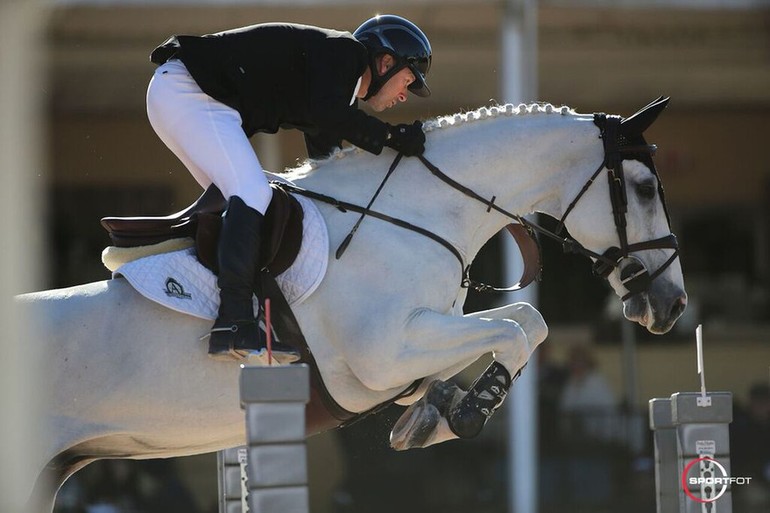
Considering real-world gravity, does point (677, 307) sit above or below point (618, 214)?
below

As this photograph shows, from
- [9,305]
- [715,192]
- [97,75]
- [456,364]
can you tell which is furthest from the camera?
[715,192]

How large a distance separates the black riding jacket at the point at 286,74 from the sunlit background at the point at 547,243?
439cm

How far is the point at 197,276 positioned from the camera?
13.4ft

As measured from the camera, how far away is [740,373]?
10.7 metres

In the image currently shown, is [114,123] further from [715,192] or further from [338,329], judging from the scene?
[338,329]

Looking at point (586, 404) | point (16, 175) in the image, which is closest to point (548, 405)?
point (586, 404)

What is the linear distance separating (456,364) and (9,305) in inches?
73.9

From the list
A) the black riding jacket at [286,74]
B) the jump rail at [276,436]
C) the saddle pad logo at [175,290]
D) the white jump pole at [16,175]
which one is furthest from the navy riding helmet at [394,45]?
the white jump pole at [16,175]

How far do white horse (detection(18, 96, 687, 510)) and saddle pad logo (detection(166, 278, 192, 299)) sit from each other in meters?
0.09

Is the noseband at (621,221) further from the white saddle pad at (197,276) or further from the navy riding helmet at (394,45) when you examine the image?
the white saddle pad at (197,276)

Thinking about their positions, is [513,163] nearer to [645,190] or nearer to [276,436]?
[645,190]

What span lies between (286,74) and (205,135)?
357mm

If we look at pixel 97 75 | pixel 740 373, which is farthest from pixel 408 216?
pixel 740 373

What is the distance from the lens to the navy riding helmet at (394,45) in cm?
442
